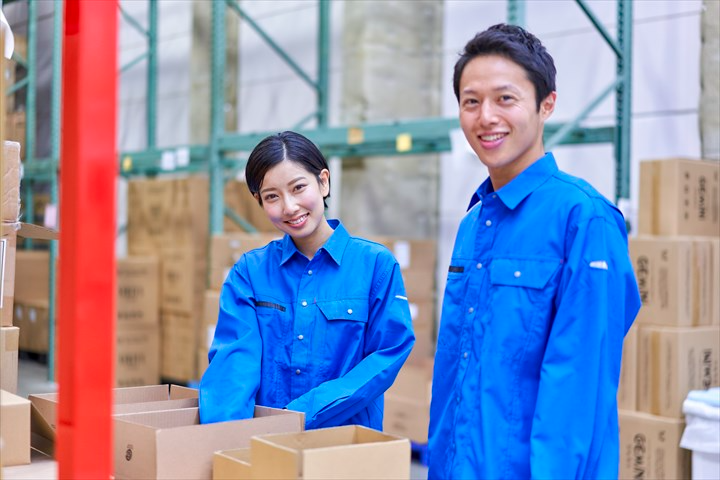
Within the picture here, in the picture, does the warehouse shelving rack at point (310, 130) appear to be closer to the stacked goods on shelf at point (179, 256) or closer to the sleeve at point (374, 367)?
the stacked goods on shelf at point (179, 256)

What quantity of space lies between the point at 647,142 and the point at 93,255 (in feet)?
13.8

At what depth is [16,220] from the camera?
1900 mm

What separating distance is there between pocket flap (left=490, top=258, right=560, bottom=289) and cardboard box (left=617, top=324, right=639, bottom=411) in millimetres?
2347

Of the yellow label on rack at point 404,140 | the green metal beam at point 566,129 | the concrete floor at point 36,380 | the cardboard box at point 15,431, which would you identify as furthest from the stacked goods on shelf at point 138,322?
the cardboard box at point 15,431

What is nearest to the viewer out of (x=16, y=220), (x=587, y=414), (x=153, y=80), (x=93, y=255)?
(x=93, y=255)

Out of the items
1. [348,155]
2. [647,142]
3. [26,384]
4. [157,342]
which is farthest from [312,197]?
[26,384]

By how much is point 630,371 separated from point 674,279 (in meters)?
0.45

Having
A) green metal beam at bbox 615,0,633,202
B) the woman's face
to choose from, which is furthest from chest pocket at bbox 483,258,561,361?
green metal beam at bbox 615,0,633,202

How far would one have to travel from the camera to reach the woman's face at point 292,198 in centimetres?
211

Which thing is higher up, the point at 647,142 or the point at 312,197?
the point at 647,142

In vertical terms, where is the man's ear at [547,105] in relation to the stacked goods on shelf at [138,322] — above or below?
above

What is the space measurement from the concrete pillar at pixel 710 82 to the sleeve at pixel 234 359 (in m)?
2.61

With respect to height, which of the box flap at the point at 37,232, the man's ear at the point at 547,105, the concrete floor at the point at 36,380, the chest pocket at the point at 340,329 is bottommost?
the concrete floor at the point at 36,380

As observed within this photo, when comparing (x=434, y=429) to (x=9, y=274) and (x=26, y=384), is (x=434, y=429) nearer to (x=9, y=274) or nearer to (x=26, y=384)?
(x=9, y=274)
